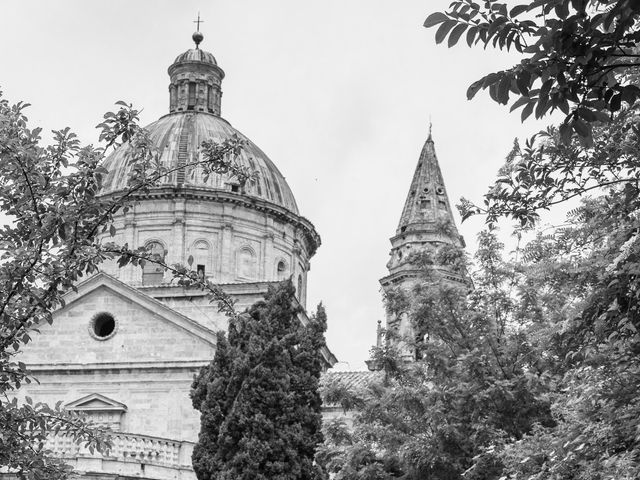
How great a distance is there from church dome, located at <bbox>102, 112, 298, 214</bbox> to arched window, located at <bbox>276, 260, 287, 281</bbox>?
92.5 inches

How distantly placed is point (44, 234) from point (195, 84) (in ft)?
149

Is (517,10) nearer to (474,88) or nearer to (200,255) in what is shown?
(474,88)

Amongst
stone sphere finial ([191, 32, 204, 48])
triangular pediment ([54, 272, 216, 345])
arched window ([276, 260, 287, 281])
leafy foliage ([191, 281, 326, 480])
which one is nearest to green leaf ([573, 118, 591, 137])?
leafy foliage ([191, 281, 326, 480])

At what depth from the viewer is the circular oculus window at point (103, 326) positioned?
4116 cm

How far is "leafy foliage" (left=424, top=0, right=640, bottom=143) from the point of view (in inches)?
285

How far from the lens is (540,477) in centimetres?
1731

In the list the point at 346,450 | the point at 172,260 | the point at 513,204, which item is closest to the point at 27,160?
the point at 513,204

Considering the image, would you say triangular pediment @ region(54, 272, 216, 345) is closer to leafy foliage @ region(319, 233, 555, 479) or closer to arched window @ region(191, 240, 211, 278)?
arched window @ region(191, 240, 211, 278)

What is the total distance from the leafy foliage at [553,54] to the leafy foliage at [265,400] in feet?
73.9

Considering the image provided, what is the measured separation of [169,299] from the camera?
149 feet

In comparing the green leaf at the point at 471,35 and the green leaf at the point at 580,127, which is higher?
the green leaf at the point at 471,35

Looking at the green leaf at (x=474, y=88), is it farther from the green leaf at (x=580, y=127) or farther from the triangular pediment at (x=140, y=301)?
the triangular pediment at (x=140, y=301)

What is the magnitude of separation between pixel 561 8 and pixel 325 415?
36524mm

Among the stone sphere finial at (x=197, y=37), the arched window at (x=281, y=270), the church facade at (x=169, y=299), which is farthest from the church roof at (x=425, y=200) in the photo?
the stone sphere finial at (x=197, y=37)
